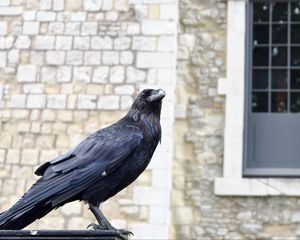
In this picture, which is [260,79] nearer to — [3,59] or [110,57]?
[110,57]

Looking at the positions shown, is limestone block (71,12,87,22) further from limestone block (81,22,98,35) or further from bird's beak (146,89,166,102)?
bird's beak (146,89,166,102)

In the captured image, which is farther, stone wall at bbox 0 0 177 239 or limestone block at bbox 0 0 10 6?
limestone block at bbox 0 0 10 6

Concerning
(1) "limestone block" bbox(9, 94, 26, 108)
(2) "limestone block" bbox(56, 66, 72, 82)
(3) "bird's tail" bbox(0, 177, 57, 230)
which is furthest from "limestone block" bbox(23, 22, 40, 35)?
(3) "bird's tail" bbox(0, 177, 57, 230)

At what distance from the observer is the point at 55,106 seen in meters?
8.40

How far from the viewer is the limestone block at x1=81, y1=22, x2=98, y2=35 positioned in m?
8.52

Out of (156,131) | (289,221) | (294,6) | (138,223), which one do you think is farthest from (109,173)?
(294,6)

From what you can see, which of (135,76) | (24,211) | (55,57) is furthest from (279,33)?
(24,211)

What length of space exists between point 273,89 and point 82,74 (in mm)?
2128

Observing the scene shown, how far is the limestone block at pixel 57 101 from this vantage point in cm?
839

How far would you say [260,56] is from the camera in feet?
29.0

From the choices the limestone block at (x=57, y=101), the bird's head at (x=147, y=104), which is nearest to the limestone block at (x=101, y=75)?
the limestone block at (x=57, y=101)

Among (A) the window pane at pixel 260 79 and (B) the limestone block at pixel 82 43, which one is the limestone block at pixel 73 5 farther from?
(A) the window pane at pixel 260 79

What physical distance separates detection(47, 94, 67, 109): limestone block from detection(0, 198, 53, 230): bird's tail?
15.3 ft

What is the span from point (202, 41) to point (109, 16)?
110 cm
